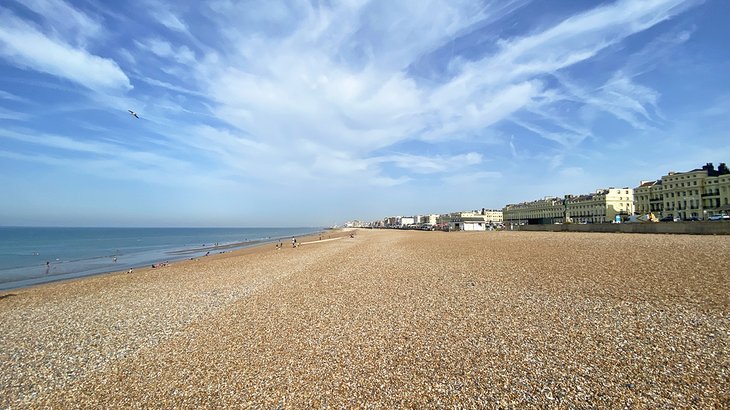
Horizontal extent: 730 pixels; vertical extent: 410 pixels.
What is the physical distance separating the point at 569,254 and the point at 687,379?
15.2m

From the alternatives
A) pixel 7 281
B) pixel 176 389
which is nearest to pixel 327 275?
pixel 176 389

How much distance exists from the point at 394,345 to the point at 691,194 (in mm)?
71838

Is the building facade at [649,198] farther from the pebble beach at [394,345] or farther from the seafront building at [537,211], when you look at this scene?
the pebble beach at [394,345]

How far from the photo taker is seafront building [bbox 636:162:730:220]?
49719mm

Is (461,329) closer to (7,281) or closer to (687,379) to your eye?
(687,379)

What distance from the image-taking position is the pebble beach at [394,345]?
15.6 feet

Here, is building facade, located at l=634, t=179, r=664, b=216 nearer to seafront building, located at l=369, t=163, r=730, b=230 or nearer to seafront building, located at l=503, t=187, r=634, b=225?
seafront building, located at l=369, t=163, r=730, b=230

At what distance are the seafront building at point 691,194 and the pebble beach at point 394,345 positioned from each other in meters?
54.0

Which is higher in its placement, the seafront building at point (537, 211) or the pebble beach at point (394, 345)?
the seafront building at point (537, 211)

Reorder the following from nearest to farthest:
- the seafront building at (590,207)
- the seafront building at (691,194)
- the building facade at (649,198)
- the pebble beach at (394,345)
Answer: the pebble beach at (394,345), the seafront building at (691,194), the building facade at (649,198), the seafront building at (590,207)

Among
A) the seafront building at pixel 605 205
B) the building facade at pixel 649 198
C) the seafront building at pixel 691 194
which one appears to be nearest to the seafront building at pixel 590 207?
the seafront building at pixel 605 205

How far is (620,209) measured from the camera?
254ft

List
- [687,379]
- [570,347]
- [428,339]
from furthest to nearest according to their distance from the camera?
[428,339]
[570,347]
[687,379]

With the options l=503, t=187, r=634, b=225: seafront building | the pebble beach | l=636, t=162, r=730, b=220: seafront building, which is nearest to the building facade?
l=636, t=162, r=730, b=220: seafront building
